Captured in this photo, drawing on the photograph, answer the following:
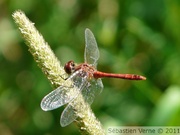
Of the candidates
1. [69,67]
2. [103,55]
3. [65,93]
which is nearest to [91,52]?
[69,67]

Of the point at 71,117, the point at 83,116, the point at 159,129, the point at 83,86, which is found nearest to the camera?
the point at 83,116

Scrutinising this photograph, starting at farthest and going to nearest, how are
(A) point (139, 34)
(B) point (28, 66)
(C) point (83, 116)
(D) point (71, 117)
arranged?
(B) point (28, 66)
(A) point (139, 34)
(D) point (71, 117)
(C) point (83, 116)

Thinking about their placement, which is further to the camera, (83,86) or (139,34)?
(139,34)

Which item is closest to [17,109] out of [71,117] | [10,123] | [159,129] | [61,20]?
[10,123]

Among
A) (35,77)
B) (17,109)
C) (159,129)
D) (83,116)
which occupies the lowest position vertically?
(83,116)

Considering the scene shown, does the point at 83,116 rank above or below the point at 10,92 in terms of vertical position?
below

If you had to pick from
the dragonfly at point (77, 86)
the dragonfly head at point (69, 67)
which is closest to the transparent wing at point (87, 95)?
the dragonfly at point (77, 86)

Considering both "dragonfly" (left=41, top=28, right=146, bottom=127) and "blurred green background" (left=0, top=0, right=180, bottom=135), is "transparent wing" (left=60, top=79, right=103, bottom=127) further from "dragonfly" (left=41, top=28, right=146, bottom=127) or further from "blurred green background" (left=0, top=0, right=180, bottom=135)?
"blurred green background" (left=0, top=0, right=180, bottom=135)

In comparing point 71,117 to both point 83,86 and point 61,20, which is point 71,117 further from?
point 61,20

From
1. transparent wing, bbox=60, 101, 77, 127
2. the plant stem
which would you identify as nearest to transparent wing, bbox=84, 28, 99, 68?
transparent wing, bbox=60, 101, 77, 127
